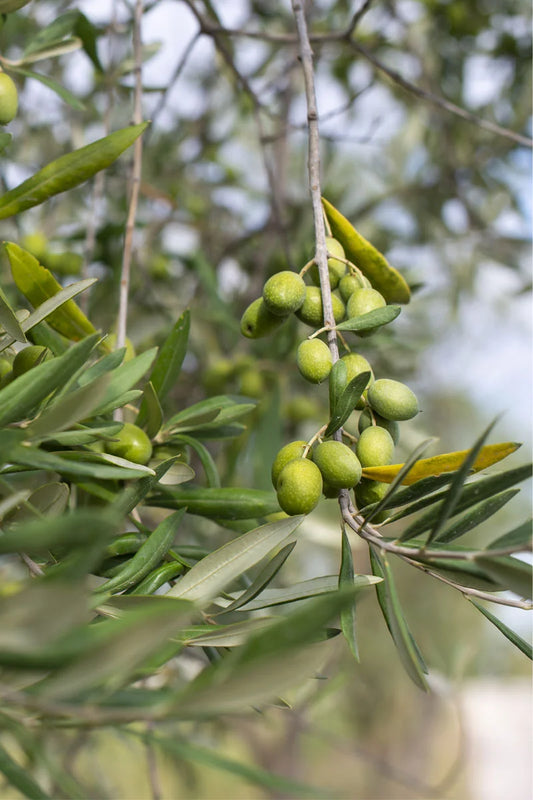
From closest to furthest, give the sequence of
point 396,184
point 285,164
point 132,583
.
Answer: point 132,583
point 285,164
point 396,184

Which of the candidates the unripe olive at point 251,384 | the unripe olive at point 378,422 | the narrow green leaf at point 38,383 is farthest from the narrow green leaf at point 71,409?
the unripe olive at point 251,384

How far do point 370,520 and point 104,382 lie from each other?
22 centimetres

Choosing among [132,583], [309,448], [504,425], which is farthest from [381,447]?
[504,425]

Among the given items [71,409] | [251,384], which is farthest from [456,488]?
[251,384]

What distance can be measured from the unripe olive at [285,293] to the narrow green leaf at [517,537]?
0.84 ft

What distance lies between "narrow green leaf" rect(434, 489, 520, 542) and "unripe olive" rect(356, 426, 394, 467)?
0.23ft

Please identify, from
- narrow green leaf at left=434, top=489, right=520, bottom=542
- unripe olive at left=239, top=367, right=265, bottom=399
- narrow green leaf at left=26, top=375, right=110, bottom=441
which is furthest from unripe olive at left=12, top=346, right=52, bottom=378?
unripe olive at left=239, top=367, right=265, bottom=399

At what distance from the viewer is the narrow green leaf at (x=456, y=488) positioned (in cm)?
41

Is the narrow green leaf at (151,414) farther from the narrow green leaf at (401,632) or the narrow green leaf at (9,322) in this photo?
the narrow green leaf at (401,632)

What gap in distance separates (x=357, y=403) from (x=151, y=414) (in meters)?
0.21

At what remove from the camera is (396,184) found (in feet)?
7.40

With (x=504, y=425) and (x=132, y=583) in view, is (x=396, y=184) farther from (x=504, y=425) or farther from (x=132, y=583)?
(x=504, y=425)

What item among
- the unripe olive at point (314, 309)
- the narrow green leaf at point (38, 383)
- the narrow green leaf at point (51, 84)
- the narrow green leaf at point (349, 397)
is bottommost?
the narrow green leaf at point (38, 383)

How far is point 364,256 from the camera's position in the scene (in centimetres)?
65
